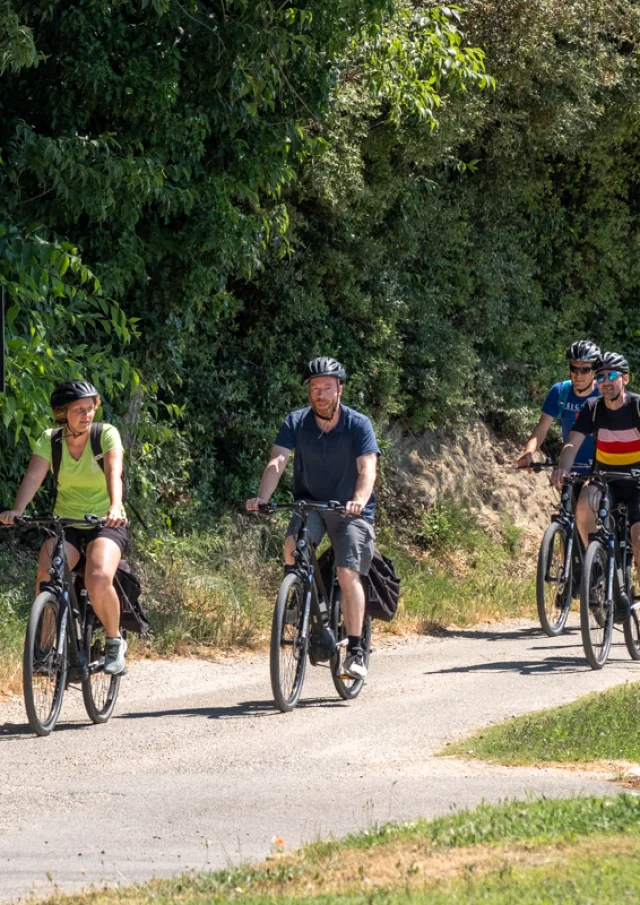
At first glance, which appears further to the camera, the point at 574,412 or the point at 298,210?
the point at 298,210

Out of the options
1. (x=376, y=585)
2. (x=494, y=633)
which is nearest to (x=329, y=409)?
(x=376, y=585)

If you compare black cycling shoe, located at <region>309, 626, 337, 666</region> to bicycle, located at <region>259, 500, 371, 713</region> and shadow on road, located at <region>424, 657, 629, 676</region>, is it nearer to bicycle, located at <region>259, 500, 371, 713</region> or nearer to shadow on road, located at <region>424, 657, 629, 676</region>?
bicycle, located at <region>259, 500, 371, 713</region>

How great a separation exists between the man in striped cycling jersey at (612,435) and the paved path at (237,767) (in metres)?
1.21

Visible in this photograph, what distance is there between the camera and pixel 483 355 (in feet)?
65.3

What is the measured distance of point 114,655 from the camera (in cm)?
866

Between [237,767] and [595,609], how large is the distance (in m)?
4.58

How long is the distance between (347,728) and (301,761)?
39.1 inches

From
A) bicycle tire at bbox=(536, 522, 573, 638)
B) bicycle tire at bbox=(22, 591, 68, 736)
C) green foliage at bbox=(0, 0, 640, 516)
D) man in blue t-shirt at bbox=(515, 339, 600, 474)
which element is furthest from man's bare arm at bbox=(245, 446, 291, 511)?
man in blue t-shirt at bbox=(515, 339, 600, 474)

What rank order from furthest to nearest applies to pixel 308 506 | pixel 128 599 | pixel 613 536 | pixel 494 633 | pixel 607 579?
pixel 494 633, pixel 613 536, pixel 607 579, pixel 308 506, pixel 128 599

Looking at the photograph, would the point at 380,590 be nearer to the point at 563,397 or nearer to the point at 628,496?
the point at 628,496

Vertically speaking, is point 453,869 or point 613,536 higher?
point 613,536

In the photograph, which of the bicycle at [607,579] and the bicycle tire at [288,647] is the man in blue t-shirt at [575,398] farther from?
the bicycle tire at [288,647]

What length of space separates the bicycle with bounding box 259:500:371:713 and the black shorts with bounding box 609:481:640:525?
3114mm

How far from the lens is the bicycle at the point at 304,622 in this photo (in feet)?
29.3
